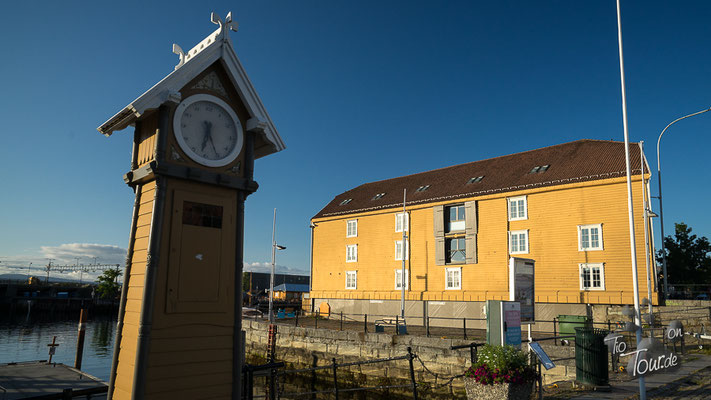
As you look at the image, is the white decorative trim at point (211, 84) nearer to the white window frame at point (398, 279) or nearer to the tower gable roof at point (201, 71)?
the tower gable roof at point (201, 71)

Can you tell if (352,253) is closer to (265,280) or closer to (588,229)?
(588,229)

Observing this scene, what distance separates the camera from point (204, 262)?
6.40m

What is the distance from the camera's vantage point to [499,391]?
827cm

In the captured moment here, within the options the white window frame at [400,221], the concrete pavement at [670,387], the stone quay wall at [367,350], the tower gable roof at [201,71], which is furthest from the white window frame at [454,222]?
the tower gable roof at [201,71]

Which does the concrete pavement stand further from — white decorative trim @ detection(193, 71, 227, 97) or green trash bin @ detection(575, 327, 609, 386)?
white decorative trim @ detection(193, 71, 227, 97)

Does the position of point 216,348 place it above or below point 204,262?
below

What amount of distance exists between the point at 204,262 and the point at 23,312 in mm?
106480

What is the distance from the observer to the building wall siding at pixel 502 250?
90.6 ft

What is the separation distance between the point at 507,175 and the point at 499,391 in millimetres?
28812

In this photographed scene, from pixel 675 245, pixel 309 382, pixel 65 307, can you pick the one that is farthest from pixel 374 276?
pixel 65 307

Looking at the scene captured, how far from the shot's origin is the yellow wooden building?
28078 millimetres

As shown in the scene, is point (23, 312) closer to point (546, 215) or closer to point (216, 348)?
point (546, 215)

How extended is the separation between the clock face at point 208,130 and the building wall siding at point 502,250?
89.7 feet

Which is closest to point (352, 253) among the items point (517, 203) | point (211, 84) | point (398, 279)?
point (398, 279)
